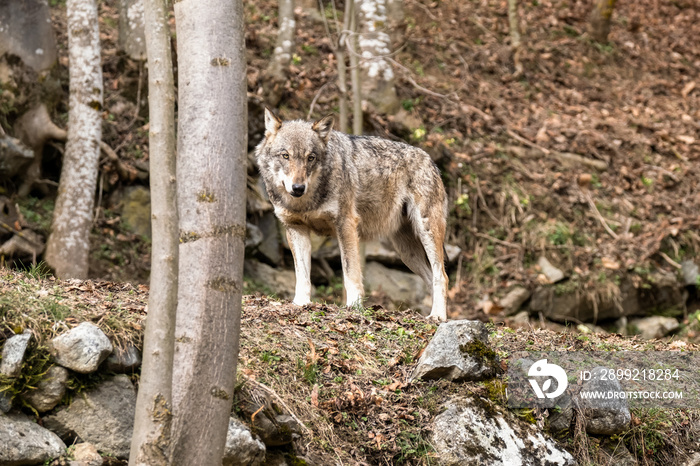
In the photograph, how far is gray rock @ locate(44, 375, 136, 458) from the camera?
13.5 feet

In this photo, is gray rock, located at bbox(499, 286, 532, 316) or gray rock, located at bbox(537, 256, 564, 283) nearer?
gray rock, located at bbox(499, 286, 532, 316)

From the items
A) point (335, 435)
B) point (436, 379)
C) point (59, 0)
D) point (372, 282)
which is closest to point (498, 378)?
point (436, 379)

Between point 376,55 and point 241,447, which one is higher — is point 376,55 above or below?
above

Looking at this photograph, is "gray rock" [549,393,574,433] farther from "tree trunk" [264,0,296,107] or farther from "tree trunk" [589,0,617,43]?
"tree trunk" [589,0,617,43]

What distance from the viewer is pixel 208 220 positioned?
3.69 meters

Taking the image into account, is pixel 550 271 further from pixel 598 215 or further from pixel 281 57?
pixel 281 57

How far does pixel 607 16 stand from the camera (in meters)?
17.3

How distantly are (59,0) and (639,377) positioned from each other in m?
13.2

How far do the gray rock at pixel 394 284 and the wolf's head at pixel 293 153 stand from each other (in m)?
4.27

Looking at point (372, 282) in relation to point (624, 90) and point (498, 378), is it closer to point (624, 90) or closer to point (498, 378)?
point (498, 378)

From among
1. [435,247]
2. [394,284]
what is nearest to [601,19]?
[394,284]

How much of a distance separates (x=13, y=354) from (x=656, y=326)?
11.0 meters

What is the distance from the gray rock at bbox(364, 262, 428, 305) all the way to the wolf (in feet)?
8.45

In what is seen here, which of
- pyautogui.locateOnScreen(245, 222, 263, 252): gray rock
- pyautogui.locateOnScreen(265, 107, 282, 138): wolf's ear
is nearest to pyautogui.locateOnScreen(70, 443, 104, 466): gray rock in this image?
pyautogui.locateOnScreen(265, 107, 282, 138): wolf's ear
